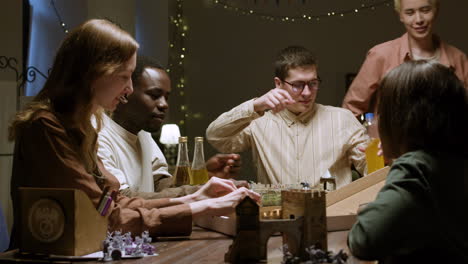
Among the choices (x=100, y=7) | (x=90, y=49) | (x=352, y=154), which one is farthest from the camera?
(x=100, y=7)

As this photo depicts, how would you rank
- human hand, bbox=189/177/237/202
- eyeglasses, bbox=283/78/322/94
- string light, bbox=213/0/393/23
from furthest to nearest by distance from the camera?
1. string light, bbox=213/0/393/23
2. eyeglasses, bbox=283/78/322/94
3. human hand, bbox=189/177/237/202

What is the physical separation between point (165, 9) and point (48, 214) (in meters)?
4.03

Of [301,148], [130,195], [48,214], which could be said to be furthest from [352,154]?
[48,214]

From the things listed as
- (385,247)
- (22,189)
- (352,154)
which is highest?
(352,154)

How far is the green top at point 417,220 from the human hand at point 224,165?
1.32 meters

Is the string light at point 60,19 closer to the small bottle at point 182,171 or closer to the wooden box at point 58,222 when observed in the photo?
the small bottle at point 182,171

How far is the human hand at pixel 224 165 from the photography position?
2381mm

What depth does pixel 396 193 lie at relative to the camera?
3.43 ft

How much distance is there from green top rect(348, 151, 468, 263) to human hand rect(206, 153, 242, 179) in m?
1.32

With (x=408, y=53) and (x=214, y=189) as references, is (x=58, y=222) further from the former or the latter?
(x=408, y=53)

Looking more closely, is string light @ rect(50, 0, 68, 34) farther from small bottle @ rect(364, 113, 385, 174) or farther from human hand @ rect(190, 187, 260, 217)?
human hand @ rect(190, 187, 260, 217)

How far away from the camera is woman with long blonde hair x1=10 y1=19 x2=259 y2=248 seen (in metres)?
1.49

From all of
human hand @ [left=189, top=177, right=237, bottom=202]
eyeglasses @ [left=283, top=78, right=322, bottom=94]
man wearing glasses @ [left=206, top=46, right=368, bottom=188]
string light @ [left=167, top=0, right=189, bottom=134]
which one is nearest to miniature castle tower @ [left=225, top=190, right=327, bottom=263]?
human hand @ [left=189, top=177, right=237, bottom=202]

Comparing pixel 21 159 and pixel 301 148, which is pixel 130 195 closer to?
pixel 21 159
